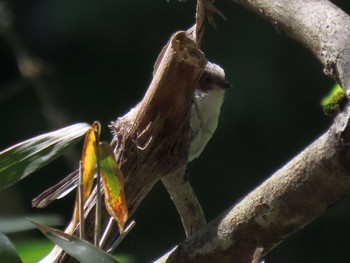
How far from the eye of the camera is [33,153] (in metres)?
1.36

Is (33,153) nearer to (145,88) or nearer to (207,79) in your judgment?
(207,79)

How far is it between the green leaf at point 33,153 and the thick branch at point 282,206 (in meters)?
0.25

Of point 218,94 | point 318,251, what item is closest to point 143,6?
point 218,94

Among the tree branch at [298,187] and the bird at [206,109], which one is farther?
the bird at [206,109]

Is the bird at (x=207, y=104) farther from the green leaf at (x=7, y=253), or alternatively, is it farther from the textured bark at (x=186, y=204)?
the green leaf at (x=7, y=253)

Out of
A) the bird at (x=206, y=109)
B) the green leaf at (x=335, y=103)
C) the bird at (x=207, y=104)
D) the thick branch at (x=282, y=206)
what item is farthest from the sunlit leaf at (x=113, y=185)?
the bird at (x=207, y=104)

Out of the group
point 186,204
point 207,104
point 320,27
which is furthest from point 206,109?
point 320,27

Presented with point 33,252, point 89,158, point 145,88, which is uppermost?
point 89,158

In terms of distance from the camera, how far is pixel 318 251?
3.34 meters

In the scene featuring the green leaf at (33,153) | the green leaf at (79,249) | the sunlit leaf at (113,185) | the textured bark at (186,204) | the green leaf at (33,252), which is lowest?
the green leaf at (33,252)

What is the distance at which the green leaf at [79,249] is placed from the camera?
125 cm

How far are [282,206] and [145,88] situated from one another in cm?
213

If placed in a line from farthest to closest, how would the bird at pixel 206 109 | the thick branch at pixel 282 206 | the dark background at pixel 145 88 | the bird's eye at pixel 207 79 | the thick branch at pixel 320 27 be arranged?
the dark background at pixel 145 88, the bird's eye at pixel 207 79, the bird at pixel 206 109, the thick branch at pixel 320 27, the thick branch at pixel 282 206

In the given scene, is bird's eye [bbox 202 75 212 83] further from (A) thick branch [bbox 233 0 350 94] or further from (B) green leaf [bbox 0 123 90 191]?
(B) green leaf [bbox 0 123 90 191]
